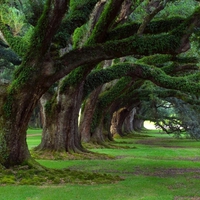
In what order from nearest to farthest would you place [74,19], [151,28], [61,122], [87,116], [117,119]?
1. [151,28]
2. [74,19]
3. [61,122]
4. [87,116]
5. [117,119]

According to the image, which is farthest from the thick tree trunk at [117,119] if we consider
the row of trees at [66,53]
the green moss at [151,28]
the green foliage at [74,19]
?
the green moss at [151,28]

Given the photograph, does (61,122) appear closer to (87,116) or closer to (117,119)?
(87,116)

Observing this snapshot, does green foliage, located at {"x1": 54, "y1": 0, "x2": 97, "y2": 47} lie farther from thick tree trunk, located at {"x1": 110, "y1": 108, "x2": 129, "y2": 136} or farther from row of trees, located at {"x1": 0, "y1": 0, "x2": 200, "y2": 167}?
thick tree trunk, located at {"x1": 110, "y1": 108, "x2": 129, "y2": 136}

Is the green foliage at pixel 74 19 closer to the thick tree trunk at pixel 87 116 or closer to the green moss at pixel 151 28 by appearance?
the green moss at pixel 151 28

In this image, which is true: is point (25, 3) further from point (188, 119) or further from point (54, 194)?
point (188, 119)

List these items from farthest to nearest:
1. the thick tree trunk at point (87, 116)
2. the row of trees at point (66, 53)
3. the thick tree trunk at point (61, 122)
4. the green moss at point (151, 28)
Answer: the thick tree trunk at point (87, 116) → the thick tree trunk at point (61, 122) → the green moss at point (151, 28) → the row of trees at point (66, 53)

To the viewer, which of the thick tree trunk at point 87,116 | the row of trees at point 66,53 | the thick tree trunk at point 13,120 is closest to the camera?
the row of trees at point 66,53

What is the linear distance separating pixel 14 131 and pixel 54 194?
3.20 meters

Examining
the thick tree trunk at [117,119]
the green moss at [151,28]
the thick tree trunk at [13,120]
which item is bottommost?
the thick tree trunk at [13,120]

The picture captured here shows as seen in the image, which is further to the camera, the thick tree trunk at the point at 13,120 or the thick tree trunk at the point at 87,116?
the thick tree trunk at the point at 87,116

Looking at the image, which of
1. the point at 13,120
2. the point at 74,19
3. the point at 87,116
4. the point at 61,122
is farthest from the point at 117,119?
the point at 13,120

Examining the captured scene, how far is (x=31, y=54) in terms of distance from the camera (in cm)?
1081

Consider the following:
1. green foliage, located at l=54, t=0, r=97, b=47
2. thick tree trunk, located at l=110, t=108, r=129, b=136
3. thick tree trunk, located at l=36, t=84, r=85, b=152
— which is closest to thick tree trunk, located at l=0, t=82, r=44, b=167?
green foliage, located at l=54, t=0, r=97, b=47

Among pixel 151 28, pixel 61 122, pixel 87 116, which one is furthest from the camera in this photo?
pixel 87 116
